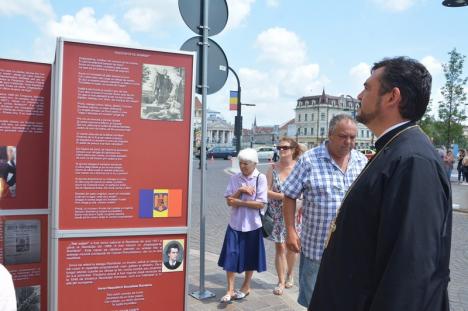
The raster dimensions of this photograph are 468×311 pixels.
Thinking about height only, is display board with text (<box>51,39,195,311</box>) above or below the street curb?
above

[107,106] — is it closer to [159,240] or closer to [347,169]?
[159,240]

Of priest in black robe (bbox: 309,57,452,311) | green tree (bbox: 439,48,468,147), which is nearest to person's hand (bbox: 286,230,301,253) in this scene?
priest in black robe (bbox: 309,57,452,311)

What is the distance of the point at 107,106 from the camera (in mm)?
2936

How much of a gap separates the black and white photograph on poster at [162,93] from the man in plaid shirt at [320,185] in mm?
1140

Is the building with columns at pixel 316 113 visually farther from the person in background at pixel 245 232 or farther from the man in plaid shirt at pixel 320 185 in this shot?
the man in plaid shirt at pixel 320 185

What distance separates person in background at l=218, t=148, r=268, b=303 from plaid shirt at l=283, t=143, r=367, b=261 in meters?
1.26

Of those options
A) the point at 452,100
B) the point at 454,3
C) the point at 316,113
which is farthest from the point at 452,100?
the point at 316,113

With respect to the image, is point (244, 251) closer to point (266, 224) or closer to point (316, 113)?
point (266, 224)

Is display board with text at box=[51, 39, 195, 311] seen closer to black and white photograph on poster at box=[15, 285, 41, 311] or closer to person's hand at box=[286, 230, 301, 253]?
black and white photograph on poster at box=[15, 285, 41, 311]

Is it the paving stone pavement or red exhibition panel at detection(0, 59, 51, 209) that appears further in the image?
the paving stone pavement

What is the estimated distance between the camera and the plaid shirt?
11.3 feet

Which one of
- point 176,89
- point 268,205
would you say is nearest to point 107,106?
point 176,89

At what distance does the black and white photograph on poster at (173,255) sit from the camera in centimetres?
320

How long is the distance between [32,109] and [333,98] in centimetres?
12715
